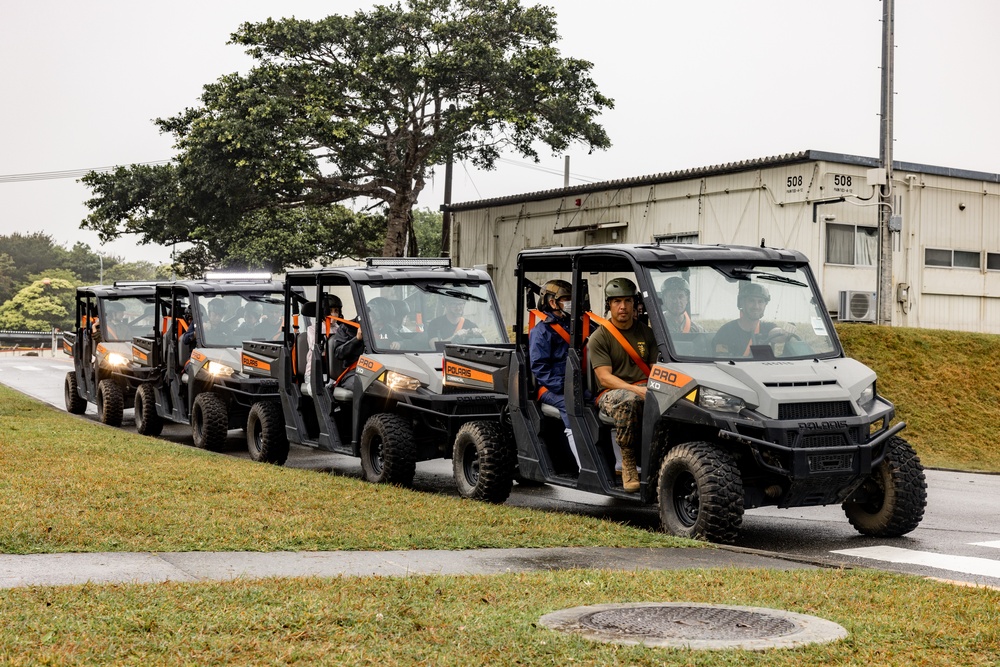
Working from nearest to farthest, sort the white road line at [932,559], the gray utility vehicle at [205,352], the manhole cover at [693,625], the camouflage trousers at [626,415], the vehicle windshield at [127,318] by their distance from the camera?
the manhole cover at [693,625], the white road line at [932,559], the camouflage trousers at [626,415], the gray utility vehicle at [205,352], the vehicle windshield at [127,318]

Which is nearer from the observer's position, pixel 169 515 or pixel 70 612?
pixel 70 612

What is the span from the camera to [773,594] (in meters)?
7.15

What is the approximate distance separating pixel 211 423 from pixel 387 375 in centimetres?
498

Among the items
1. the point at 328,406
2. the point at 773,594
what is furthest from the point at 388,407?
A: the point at 773,594

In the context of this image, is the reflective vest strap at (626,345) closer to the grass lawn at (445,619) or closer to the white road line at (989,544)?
the white road line at (989,544)

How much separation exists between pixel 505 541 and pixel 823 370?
9.12 ft

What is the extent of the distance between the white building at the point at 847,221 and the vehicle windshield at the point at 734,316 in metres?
16.0

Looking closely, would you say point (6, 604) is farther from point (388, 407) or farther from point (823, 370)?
point (388, 407)

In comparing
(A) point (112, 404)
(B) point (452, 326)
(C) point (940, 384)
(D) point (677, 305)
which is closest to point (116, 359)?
(A) point (112, 404)

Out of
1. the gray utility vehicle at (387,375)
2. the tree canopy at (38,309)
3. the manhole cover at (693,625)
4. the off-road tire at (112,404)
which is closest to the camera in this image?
the manhole cover at (693,625)

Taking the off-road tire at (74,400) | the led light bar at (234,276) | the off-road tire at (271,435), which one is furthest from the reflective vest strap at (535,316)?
the off-road tire at (74,400)

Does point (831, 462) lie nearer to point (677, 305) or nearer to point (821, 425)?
point (821, 425)

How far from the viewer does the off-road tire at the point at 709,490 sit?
9.51m

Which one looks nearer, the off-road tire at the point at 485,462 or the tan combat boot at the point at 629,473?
the tan combat boot at the point at 629,473
